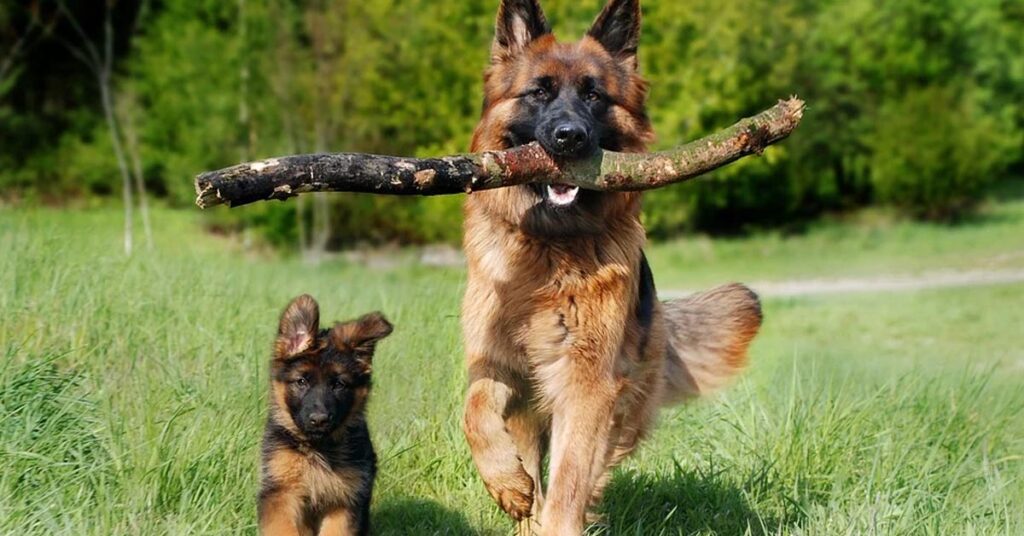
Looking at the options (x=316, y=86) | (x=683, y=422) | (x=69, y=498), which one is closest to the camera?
(x=69, y=498)

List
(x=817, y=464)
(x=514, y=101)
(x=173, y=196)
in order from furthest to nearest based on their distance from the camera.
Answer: (x=173, y=196) → (x=817, y=464) → (x=514, y=101)

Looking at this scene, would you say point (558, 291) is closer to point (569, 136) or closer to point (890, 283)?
point (569, 136)

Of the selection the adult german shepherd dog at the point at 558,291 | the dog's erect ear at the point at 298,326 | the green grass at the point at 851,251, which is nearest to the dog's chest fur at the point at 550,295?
the adult german shepherd dog at the point at 558,291

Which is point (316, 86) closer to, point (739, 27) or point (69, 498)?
point (739, 27)

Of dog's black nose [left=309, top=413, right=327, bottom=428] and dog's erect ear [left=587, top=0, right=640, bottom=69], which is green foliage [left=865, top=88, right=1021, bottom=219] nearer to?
dog's erect ear [left=587, top=0, right=640, bottom=69]

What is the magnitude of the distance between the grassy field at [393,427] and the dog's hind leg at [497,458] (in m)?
0.51

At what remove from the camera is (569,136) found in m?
5.83

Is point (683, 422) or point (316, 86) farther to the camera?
point (316, 86)

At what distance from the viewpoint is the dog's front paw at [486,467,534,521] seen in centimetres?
604

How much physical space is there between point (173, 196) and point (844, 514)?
28113 mm

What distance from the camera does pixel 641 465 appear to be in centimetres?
767

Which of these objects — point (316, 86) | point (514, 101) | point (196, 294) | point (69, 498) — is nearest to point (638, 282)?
point (514, 101)

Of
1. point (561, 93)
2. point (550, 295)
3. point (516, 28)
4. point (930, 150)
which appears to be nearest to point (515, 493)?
point (550, 295)

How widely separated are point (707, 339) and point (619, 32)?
193cm
